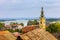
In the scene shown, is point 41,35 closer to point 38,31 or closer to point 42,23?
point 38,31

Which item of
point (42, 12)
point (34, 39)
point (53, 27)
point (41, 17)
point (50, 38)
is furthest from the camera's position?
point (53, 27)

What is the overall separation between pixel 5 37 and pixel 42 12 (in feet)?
66.1

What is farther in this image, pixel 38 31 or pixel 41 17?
pixel 41 17

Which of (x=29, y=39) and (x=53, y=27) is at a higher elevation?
(x=29, y=39)

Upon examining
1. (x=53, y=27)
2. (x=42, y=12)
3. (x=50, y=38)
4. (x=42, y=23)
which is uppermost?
(x=50, y=38)

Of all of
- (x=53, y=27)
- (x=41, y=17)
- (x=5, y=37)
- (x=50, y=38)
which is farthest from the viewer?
(x=53, y=27)

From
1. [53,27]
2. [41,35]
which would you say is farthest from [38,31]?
[53,27]

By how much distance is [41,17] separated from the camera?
1211 inches

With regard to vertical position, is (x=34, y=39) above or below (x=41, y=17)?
above

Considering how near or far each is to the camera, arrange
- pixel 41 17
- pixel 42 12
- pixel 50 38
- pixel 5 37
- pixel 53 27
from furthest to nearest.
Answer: pixel 53 27
pixel 41 17
pixel 42 12
pixel 50 38
pixel 5 37

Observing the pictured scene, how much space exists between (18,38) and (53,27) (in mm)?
43595

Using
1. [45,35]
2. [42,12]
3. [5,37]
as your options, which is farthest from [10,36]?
[42,12]

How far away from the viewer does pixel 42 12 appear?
1118 inches

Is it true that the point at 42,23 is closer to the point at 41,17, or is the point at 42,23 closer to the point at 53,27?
the point at 41,17
